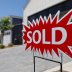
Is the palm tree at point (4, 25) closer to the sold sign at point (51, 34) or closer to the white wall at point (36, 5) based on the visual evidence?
the white wall at point (36, 5)

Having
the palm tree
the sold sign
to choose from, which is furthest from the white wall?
the palm tree

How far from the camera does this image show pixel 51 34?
6.00 metres

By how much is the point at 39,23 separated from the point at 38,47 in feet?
2.65

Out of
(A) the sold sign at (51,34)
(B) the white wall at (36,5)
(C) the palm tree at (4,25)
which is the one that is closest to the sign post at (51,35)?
(A) the sold sign at (51,34)

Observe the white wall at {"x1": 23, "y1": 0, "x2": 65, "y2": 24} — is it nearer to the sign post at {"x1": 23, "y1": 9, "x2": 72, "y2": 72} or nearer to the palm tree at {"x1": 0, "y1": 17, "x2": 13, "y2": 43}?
the sign post at {"x1": 23, "y1": 9, "x2": 72, "y2": 72}

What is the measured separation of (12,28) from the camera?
38.6 metres

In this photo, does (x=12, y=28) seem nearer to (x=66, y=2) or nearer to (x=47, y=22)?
(x=66, y=2)

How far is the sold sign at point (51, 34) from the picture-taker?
5.37 metres

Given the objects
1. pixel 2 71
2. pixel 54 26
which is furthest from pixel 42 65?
pixel 54 26

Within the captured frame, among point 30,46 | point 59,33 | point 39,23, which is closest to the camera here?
point 59,33

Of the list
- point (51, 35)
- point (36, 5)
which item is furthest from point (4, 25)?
point (51, 35)

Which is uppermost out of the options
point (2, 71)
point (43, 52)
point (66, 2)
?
point (66, 2)

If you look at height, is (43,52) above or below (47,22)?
below

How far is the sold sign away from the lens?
5.37 metres
